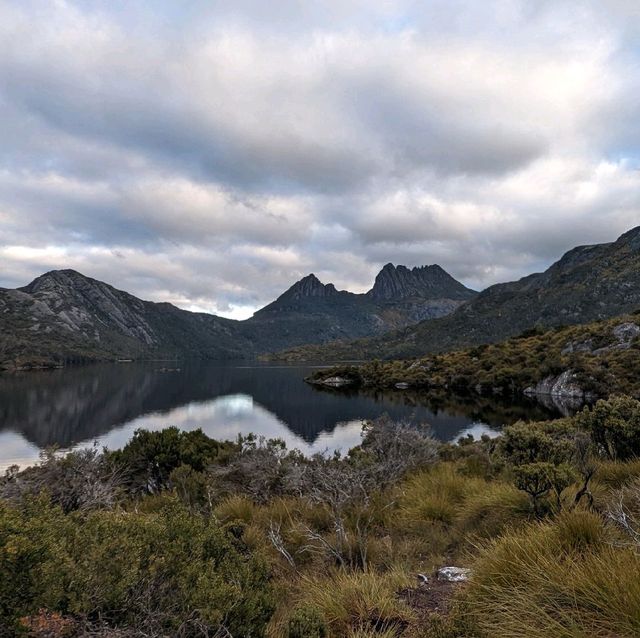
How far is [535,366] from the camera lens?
275ft

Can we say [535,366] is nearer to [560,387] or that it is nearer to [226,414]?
[560,387]

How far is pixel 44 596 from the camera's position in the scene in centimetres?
346

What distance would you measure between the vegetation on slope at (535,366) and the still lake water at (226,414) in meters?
11.8

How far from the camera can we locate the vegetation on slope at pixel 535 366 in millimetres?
64375

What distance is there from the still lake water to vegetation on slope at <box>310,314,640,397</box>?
11.8 m

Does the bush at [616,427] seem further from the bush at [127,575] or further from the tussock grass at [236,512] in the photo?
the bush at [127,575]

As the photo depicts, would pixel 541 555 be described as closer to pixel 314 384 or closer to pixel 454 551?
pixel 454 551

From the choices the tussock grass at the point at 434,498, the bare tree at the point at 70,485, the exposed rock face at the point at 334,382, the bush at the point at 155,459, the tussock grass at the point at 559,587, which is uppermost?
the tussock grass at the point at 559,587

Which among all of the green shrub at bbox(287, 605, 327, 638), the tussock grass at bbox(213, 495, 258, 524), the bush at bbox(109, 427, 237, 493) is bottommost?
the bush at bbox(109, 427, 237, 493)

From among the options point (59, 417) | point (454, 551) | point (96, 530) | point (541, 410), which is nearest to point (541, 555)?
point (454, 551)

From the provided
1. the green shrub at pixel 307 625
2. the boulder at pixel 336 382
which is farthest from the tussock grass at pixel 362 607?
the boulder at pixel 336 382

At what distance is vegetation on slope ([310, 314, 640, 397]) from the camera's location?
2534 inches

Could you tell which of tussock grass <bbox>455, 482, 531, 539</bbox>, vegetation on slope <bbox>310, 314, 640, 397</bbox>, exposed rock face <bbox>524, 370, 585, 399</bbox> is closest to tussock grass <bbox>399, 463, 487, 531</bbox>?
tussock grass <bbox>455, 482, 531, 539</bbox>

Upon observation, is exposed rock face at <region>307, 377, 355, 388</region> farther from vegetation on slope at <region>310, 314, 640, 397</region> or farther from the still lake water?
the still lake water
